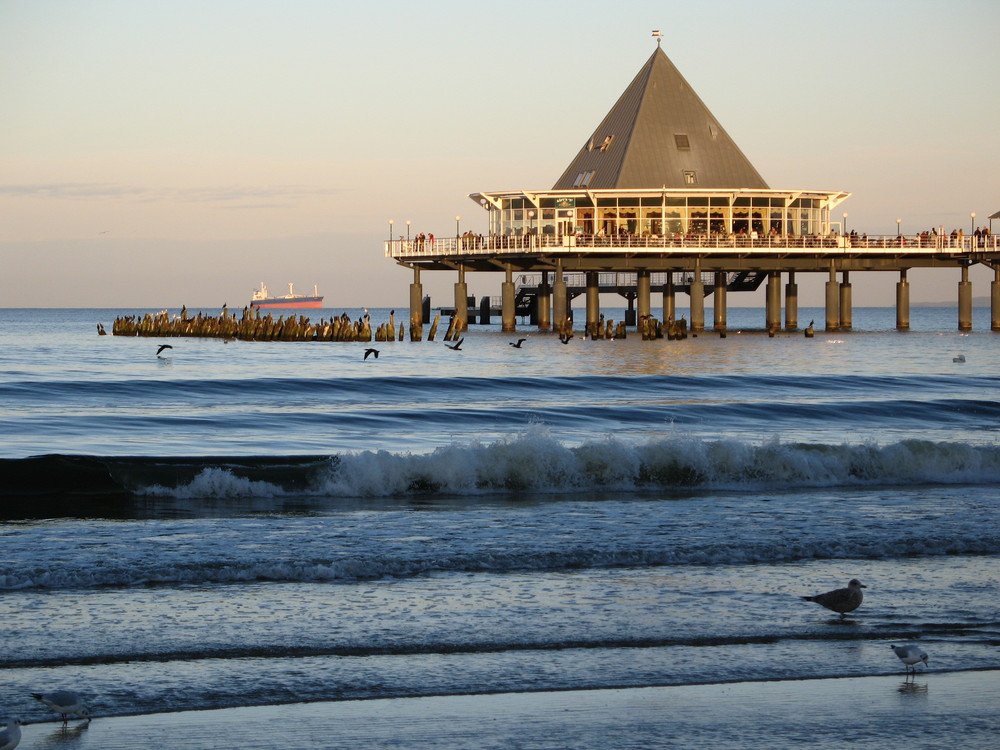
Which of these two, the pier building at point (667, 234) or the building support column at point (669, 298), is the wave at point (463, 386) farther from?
the building support column at point (669, 298)

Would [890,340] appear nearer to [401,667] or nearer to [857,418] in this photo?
[857,418]

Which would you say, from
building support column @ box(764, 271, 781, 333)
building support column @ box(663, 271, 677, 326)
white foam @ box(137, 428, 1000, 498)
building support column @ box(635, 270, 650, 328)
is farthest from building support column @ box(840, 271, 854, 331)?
white foam @ box(137, 428, 1000, 498)

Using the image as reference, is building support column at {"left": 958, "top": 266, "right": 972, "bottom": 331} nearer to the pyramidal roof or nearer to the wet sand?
the pyramidal roof

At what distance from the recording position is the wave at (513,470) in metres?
16.5

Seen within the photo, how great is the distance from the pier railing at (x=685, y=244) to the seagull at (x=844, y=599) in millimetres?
56591

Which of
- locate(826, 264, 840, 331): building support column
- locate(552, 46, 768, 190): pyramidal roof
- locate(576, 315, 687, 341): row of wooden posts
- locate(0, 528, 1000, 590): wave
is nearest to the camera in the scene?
locate(0, 528, 1000, 590): wave

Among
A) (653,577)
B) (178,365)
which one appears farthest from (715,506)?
(178,365)

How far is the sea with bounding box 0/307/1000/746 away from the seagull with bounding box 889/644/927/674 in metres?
0.30

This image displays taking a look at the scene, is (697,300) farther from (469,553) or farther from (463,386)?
(469,553)

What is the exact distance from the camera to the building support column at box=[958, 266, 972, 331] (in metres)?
73.1

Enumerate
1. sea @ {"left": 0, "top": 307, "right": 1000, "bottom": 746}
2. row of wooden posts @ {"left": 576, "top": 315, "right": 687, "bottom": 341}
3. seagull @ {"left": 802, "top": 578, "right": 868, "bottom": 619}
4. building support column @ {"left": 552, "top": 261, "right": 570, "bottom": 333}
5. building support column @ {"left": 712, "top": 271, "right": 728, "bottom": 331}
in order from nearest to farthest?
sea @ {"left": 0, "top": 307, "right": 1000, "bottom": 746} < seagull @ {"left": 802, "top": 578, "right": 868, "bottom": 619} < row of wooden posts @ {"left": 576, "top": 315, "right": 687, "bottom": 341} < building support column @ {"left": 552, "top": 261, "right": 570, "bottom": 333} < building support column @ {"left": 712, "top": 271, "right": 728, "bottom": 331}

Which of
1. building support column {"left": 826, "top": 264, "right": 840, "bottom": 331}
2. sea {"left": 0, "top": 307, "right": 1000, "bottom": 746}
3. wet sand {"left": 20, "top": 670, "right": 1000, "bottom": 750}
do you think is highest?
building support column {"left": 826, "top": 264, "right": 840, "bottom": 331}

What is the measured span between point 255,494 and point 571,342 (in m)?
49.2

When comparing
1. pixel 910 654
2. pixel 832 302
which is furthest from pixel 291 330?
pixel 910 654
